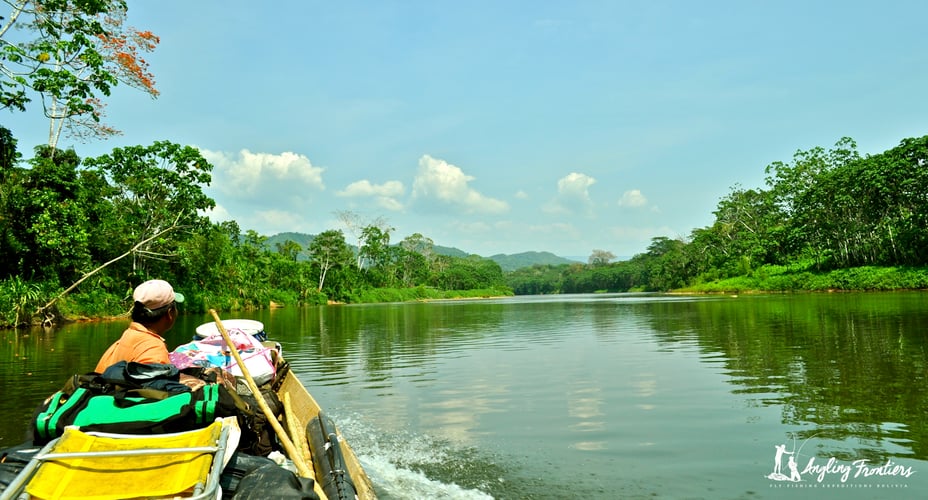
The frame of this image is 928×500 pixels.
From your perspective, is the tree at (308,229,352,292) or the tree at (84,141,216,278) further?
the tree at (308,229,352,292)

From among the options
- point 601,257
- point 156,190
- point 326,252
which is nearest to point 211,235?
point 156,190

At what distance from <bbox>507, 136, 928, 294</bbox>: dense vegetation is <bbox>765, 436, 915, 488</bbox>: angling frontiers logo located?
121ft

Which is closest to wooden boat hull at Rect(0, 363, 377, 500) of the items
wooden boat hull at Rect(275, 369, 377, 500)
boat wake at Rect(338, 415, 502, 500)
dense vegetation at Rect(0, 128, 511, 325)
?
wooden boat hull at Rect(275, 369, 377, 500)

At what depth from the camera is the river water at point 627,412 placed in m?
4.04

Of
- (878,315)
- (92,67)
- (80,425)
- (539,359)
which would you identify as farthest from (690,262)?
(80,425)

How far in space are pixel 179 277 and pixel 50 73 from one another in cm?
2388

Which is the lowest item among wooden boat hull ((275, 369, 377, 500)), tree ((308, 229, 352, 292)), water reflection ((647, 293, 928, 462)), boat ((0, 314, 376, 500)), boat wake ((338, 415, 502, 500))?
boat wake ((338, 415, 502, 500))

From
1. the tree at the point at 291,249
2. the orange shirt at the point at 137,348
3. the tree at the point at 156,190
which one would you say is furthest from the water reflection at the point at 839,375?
the tree at the point at 291,249

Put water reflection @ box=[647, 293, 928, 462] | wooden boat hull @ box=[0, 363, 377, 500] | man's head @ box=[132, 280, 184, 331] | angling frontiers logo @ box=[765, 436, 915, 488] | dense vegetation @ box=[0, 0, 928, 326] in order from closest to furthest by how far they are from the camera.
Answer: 1. wooden boat hull @ box=[0, 363, 377, 500]
2. man's head @ box=[132, 280, 184, 331]
3. angling frontiers logo @ box=[765, 436, 915, 488]
4. water reflection @ box=[647, 293, 928, 462]
5. dense vegetation @ box=[0, 0, 928, 326]

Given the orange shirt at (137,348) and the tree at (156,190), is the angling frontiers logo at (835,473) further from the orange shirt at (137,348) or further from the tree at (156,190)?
the tree at (156,190)

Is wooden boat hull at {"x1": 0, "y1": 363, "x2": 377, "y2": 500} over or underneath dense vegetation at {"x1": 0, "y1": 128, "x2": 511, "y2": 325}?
underneath

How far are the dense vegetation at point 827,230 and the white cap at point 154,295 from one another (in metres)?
40.4

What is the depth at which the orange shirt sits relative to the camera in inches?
133

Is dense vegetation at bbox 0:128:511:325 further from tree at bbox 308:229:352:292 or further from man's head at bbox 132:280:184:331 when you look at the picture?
man's head at bbox 132:280:184:331
